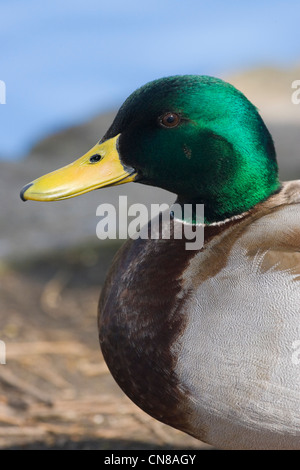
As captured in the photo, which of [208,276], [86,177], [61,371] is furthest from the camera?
[61,371]

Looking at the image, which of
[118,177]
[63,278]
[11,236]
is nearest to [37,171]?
[11,236]

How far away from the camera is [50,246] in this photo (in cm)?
475

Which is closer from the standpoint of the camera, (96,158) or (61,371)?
(96,158)

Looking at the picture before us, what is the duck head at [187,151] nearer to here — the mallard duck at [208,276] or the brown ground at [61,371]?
the mallard duck at [208,276]

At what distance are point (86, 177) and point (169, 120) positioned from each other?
304mm

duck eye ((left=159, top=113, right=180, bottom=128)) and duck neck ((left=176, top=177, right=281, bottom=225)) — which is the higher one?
duck eye ((left=159, top=113, right=180, bottom=128))

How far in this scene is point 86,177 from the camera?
2252 millimetres

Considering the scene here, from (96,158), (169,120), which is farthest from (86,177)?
(169,120)

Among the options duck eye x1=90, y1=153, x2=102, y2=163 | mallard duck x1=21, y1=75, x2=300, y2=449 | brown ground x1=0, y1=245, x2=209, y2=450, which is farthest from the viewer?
brown ground x1=0, y1=245, x2=209, y2=450

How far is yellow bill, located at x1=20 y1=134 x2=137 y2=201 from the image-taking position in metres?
2.21

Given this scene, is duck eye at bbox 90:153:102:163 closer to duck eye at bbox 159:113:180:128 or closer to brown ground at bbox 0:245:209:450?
duck eye at bbox 159:113:180:128

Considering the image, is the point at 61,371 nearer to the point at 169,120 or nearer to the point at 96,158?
the point at 96,158

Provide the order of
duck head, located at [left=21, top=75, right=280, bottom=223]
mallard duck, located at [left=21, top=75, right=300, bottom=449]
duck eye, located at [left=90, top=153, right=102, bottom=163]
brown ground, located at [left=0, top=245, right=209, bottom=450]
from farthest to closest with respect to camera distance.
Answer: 1. brown ground, located at [left=0, top=245, right=209, bottom=450]
2. duck eye, located at [left=90, top=153, right=102, bottom=163]
3. duck head, located at [left=21, top=75, right=280, bottom=223]
4. mallard duck, located at [left=21, top=75, right=300, bottom=449]

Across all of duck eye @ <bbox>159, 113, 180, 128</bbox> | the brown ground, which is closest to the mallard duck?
duck eye @ <bbox>159, 113, 180, 128</bbox>
